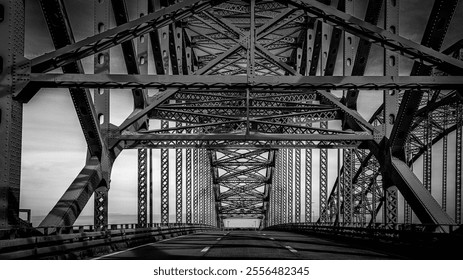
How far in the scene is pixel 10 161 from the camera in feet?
53.0

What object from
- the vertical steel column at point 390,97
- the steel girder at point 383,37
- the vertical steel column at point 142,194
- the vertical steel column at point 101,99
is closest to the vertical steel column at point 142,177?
the vertical steel column at point 142,194

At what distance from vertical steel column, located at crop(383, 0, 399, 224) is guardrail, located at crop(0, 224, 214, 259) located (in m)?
9.58

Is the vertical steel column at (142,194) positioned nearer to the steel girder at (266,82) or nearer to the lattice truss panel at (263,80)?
the lattice truss panel at (263,80)

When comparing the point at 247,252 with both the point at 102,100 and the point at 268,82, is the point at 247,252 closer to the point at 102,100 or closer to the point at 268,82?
the point at 268,82

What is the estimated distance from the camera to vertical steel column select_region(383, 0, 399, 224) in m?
22.6

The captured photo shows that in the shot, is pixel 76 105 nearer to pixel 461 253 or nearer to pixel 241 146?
pixel 461 253

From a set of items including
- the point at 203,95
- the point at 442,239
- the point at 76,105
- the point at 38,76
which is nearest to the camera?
the point at 442,239

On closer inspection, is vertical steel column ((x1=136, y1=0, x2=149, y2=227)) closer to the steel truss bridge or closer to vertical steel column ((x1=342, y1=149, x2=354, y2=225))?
the steel truss bridge

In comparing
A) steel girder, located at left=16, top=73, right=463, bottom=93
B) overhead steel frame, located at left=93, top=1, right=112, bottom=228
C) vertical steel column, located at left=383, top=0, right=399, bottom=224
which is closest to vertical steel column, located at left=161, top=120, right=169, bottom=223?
overhead steel frame, located at left=93, top=1, right=112, bottom=228

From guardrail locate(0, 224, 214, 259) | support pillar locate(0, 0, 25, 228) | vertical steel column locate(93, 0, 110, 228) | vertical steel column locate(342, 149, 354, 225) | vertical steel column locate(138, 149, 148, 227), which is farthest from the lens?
vertical steel column locate(342, 149, 354, 225)

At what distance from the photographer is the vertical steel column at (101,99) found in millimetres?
22014

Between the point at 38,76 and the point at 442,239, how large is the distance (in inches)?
436

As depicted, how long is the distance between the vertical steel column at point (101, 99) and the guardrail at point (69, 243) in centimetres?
123
